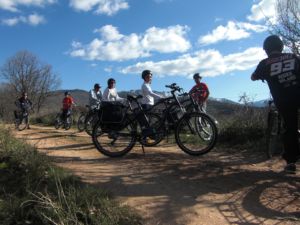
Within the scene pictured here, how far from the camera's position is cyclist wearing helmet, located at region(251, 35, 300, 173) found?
19.8 feet

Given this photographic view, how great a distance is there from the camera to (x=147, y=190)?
5.61m

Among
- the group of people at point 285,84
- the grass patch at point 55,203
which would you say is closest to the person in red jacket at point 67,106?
the grass patch at point 55,203

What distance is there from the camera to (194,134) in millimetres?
7988

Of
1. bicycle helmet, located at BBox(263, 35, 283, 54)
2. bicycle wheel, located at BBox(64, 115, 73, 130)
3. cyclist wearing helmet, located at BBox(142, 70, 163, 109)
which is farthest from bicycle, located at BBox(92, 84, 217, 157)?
bicycle wheel, located at BBox(64, 115, 73, 130)

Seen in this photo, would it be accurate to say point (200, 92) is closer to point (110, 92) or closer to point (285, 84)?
point (110, 92)

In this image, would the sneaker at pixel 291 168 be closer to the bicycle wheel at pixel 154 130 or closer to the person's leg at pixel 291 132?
the person's leg at pixel 291 132

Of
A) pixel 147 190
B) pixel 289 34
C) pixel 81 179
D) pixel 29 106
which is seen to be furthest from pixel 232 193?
pixel 29 106

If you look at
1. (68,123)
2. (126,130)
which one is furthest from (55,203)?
(68,123)

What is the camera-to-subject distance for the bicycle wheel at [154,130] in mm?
Answer: 8641

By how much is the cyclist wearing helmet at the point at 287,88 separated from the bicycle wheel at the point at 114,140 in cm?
326

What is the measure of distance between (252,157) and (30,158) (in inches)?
161

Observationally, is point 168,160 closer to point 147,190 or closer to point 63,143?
point 147,190

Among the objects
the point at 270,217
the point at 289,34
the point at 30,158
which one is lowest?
the point at 270,217

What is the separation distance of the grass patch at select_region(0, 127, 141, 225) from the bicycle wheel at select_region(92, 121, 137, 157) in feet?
6.87
